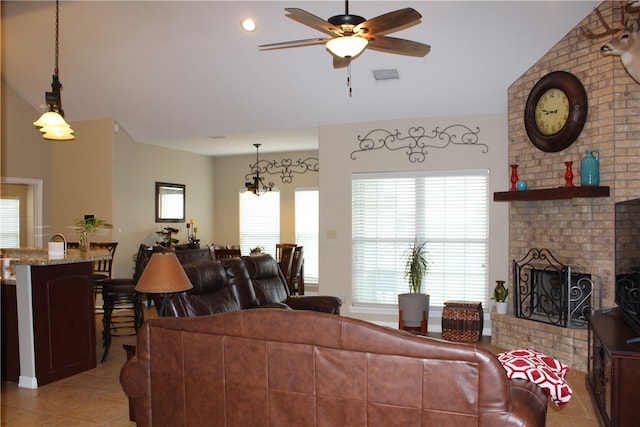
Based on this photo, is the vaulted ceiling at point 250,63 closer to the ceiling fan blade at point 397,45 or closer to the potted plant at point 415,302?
the ceiling fan blade at point 397,45

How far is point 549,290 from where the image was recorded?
16.3 ft

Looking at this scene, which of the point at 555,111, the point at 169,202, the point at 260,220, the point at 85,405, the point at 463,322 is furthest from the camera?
the point at 260,220

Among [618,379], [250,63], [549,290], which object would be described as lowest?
[618,379]

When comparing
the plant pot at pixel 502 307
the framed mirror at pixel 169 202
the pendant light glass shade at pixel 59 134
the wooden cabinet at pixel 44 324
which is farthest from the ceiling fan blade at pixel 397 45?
the framed mirror at pixel 169 202

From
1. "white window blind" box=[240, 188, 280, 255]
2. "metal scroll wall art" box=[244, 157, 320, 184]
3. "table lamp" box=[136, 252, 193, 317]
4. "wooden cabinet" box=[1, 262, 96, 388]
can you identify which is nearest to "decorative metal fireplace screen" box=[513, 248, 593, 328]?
"table lamp" box=[136, 252, 193, 317]

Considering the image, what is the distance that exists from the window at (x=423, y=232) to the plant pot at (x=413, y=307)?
0.37 meters

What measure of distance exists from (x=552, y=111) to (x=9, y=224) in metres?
7.31

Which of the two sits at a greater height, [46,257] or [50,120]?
[50,120]

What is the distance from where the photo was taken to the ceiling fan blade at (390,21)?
2.95 meters

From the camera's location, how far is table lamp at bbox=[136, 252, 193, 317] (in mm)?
2923

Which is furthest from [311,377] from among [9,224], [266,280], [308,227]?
[308,227]

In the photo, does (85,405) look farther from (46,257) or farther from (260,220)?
(260,220)

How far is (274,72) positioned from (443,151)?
225 cm

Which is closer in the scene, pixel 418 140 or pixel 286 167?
pixel 418 140
